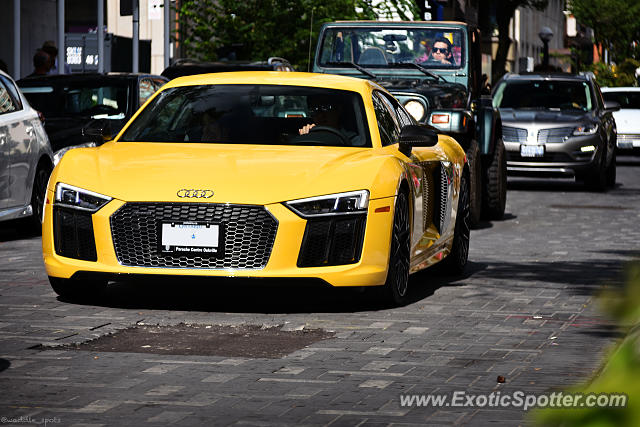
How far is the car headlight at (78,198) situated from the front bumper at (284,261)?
1.9 inches

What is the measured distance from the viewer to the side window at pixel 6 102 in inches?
464

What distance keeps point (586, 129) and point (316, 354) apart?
1556 centimetres

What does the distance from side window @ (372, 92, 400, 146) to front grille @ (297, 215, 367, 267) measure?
1.13 metres

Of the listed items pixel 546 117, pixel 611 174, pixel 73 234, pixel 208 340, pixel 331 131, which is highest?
pixel 331 131

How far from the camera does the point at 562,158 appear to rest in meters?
20.4

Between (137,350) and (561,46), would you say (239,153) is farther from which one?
(561,46)

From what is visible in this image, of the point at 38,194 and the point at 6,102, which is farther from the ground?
the point at 6,102

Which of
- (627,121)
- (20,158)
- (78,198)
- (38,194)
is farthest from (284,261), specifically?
(627,121)

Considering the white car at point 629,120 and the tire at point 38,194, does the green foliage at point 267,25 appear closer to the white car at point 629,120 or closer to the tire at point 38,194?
the white car at point 629,120

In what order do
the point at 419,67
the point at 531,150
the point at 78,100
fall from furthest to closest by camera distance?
1. the point at 531,150
2. the point at 78,100
3. the point at 419,67

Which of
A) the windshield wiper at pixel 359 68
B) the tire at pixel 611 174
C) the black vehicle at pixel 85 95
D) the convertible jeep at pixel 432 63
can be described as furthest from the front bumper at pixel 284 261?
the tire at pixel 611 174

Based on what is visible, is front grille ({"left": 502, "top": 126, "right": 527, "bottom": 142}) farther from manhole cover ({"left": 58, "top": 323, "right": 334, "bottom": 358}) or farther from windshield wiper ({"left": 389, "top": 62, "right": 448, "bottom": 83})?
manhole cover ({"left": 58, "top": 323, "right": 334, "bottom": 358})

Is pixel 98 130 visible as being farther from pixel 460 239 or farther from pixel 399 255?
pixel 460 239

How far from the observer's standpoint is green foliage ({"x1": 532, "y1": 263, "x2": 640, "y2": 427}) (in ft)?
2.73
